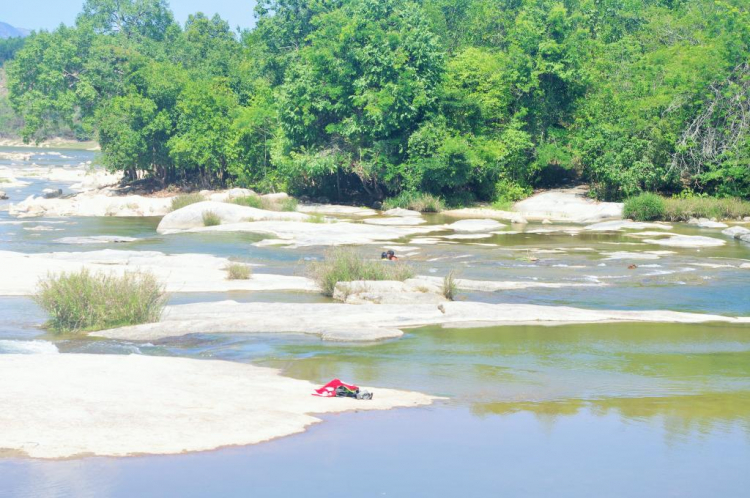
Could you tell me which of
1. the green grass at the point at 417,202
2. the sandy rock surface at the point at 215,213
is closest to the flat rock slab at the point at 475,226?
the green grass at the point at 417,202

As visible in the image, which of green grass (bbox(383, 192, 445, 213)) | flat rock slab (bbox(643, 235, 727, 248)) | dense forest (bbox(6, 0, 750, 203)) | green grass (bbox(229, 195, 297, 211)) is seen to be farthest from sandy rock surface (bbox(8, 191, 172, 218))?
flat rock slab (bbox(643, 235, 727, 248))

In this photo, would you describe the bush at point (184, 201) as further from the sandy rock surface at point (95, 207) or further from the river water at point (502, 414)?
the river water at point (502, 414)

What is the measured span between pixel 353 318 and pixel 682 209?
82.0 ft

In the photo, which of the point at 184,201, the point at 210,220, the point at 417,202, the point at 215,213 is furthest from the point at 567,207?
the point at 184,201

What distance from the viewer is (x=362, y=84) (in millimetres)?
42781

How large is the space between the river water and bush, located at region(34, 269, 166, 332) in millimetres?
527

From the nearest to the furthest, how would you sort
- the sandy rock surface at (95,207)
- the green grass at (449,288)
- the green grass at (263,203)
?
1. the green grass at (449,288)
2. the green grass at (263,203)
3. the sandy rock surface at (95,207)

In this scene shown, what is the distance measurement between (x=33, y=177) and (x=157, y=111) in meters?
21.5

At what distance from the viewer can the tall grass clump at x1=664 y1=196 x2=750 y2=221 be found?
37.2 meters

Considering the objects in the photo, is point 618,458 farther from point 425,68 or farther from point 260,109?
point 260,109

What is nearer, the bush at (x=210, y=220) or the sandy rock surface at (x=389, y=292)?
the sandy rock surface at (x=389, y=292)

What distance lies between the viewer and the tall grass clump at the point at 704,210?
37.2m

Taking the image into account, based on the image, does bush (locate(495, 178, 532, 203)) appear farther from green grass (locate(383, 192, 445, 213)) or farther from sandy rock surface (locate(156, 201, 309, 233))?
sandy rock surface (locate(156, 201, 309, 233))

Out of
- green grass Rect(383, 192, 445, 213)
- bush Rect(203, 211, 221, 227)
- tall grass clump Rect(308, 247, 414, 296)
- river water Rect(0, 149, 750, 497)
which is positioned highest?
green grass Rect(383, 192, 445, 213)
